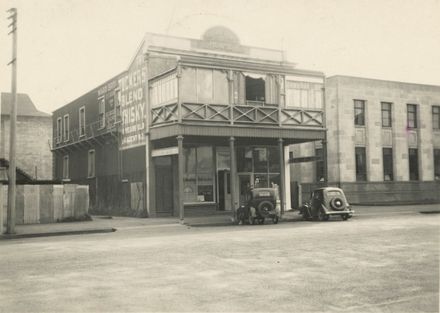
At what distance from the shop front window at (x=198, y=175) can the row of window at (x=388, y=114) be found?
42.4 feet

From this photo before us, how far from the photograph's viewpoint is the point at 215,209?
26.0 metres

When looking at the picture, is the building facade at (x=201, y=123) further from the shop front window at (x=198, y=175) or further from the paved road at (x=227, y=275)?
the paved road at (x=227, y=275)

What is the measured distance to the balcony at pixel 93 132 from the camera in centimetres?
2949

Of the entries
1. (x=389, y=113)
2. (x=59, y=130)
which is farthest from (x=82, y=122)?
(x=389, y=113)

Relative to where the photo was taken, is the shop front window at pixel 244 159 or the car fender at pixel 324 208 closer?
the car fender at pixel 324 208

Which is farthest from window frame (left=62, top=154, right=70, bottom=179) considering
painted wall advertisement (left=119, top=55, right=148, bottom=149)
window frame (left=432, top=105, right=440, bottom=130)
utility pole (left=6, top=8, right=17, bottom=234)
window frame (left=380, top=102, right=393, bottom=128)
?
window frame (left=432, top=105, right=440, bottom=130)

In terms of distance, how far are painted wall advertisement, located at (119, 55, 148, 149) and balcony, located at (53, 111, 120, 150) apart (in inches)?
51.9

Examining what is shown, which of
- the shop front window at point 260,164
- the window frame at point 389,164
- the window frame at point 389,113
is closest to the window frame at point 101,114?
the shop front window at point 260,164

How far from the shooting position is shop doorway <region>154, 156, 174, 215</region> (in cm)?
2517

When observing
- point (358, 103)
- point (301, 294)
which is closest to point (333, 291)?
point (301, 294)

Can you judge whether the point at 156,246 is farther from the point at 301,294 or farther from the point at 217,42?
the point at 217,42

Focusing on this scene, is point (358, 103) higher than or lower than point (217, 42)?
→ lower

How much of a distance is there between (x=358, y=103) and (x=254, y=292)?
2946 centimetres

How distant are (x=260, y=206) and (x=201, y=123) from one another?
465 cm
